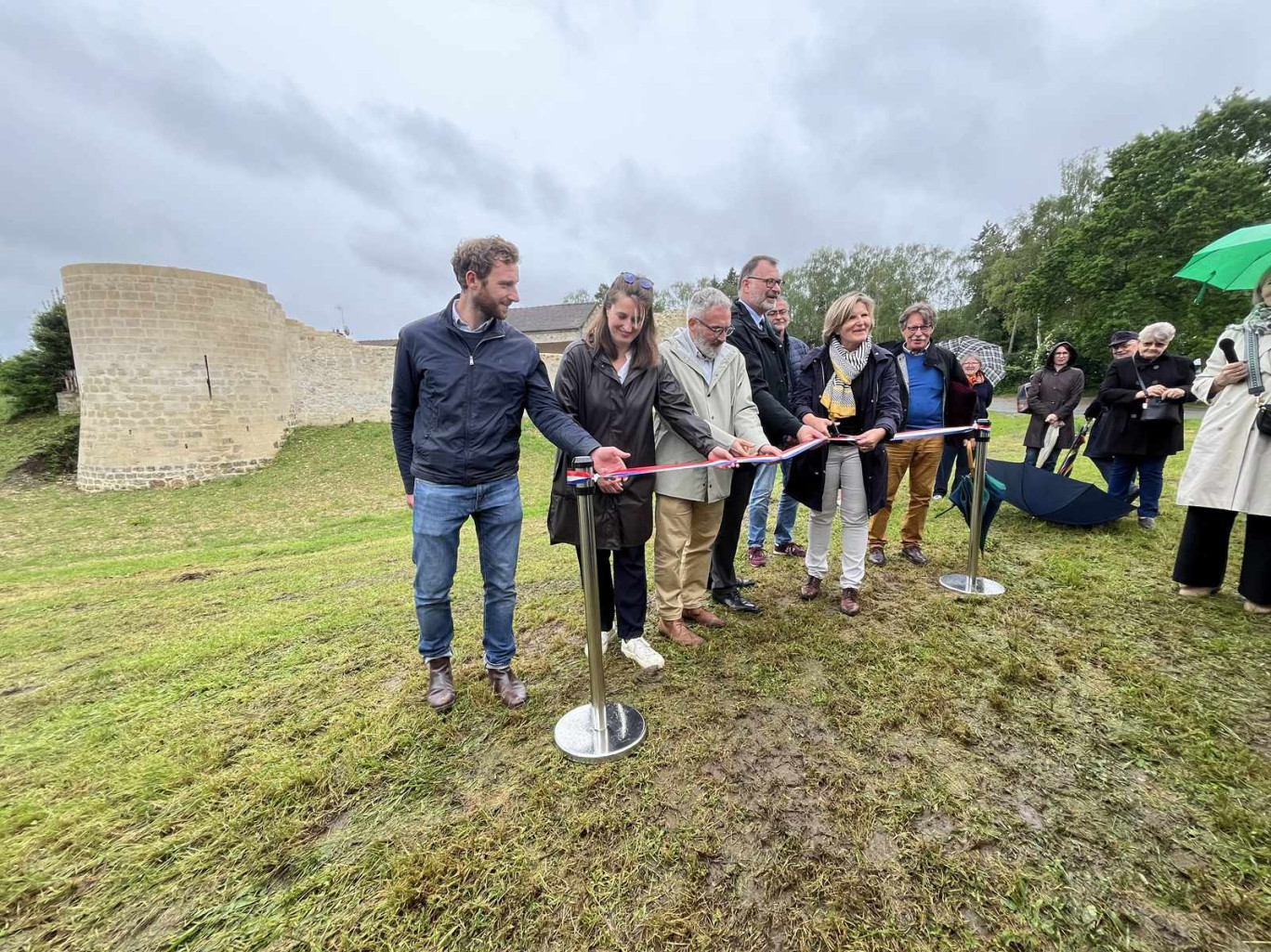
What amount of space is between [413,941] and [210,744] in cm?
167

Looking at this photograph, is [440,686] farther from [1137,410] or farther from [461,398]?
[1137,410]

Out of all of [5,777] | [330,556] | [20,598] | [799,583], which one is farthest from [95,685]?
[799,583]

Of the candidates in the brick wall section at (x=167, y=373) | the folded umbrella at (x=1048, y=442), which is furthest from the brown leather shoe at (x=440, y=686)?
the brick wall section at (x=167, y=373)

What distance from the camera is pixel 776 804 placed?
79.0 inches

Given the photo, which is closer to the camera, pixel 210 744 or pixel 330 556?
pixel 210 744

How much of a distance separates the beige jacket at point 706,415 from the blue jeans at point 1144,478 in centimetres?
435

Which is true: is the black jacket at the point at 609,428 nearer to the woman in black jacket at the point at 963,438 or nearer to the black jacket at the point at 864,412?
the black jacket at the point at 864,412

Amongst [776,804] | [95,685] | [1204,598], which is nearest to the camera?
[776,804]

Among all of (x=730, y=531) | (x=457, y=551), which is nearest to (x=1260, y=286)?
(x=730, y=531)

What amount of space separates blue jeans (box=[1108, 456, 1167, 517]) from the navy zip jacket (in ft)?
19.2

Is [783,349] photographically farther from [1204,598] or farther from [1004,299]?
[1004,299]

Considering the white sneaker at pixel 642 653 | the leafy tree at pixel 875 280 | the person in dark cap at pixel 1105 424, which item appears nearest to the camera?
the white sneaker at pixel 642 653

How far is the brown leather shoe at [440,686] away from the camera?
2.71 metres

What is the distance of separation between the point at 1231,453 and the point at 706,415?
339cm
